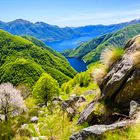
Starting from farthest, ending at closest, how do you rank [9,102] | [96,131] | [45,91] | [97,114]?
[45,91], [9,102], [97,114], [96,131]

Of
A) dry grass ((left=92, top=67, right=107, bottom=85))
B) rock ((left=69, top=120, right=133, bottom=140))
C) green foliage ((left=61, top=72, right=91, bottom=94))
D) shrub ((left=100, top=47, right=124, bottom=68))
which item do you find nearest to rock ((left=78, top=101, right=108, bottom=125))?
dry grass ((left=92, top=67, right=107, bottom=85))

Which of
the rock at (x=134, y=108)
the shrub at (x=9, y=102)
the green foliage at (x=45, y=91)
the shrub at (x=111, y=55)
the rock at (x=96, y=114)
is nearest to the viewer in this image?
the rock at (x=134, y=108)

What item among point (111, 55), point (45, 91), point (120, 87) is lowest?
point (45, 91)

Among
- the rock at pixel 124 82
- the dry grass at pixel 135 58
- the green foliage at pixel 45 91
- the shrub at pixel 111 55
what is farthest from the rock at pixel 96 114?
the green foliage at pixel 45 91

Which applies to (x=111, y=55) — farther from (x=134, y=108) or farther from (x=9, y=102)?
(x=9, y=102)

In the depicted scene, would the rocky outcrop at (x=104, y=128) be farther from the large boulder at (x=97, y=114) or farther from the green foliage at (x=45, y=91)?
the green foliage at (x=45, y=91)

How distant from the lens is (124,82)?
1544 centimetres

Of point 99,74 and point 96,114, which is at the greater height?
point 99,74

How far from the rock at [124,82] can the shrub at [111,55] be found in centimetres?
55

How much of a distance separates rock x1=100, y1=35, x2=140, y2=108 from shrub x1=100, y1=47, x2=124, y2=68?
1.79 ft

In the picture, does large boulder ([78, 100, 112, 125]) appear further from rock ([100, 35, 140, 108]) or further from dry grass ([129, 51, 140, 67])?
dry grass ([129, 51, 140, 67])

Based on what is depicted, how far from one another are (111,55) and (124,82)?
227cm

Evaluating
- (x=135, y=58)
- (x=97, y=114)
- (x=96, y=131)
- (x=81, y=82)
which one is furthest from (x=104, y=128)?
(x=81, y=82)

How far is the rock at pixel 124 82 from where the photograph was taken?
14.8 metres
